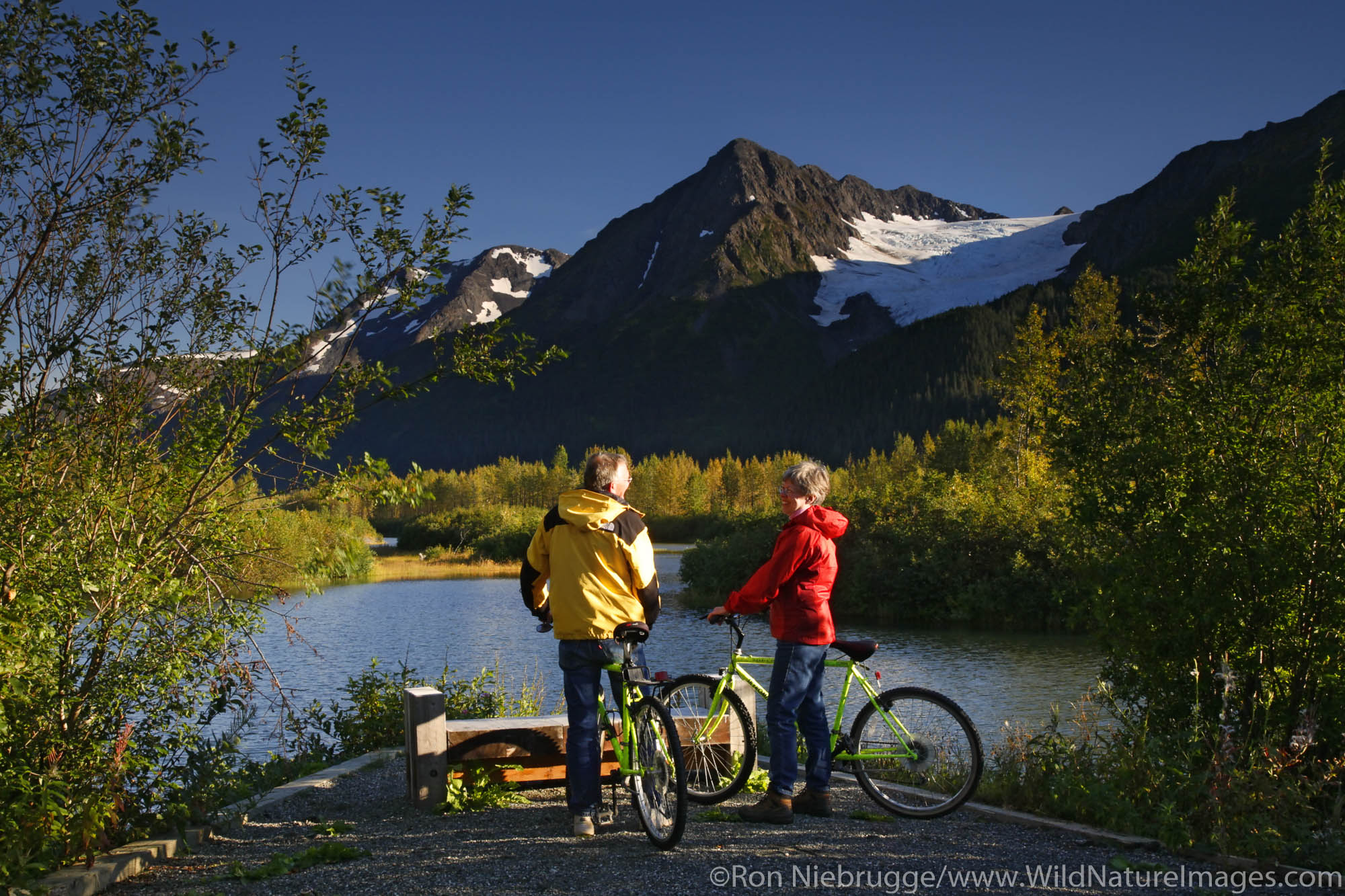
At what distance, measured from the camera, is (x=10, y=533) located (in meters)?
5.04

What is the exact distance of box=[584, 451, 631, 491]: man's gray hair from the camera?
5.98 meters

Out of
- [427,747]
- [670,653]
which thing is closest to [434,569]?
[670,653]

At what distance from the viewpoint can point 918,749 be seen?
6.45 metres

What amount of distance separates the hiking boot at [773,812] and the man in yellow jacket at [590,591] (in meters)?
0.95

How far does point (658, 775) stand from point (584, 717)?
0.58m

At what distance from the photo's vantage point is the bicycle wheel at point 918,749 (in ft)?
20.6

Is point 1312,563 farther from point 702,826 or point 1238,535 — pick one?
point 702,826

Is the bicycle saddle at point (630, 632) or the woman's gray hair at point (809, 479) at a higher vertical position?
the woman's gray hair at point (809, 479)

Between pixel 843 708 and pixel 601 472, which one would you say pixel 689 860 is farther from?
pixel 601 472

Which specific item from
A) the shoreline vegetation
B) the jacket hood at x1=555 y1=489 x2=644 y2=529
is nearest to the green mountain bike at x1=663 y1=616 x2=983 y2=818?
the jacket hood at x1=555 y1=489 x2=644 y2=529

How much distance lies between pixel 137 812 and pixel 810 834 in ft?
12.7

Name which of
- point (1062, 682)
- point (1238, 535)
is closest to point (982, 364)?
point (1062, 682)

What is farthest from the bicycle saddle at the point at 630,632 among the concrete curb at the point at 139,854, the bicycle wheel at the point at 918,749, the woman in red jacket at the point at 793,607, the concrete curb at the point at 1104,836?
the concrete curb at the point at 139,854

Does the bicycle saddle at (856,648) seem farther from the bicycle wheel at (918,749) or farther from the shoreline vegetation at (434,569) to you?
the shoreline vegetation at (434,569)
